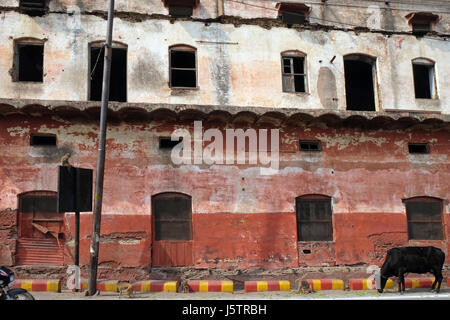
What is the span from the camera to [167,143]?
14.6m

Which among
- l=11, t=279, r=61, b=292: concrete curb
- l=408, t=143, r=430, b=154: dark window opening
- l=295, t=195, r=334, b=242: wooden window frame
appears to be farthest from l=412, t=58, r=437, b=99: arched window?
l=11, t=279, r=61, b=292: concrete curb

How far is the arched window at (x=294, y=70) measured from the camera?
52.0ft

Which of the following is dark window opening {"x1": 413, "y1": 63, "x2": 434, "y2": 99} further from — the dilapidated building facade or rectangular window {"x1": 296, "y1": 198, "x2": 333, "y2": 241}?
rectangular window {"x1": 296, "y1": 198, "x2": 333, "y2": 241}

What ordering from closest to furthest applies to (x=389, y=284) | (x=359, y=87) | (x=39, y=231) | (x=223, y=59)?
(x=39, y=231) < (x=389, y=284) < (x=223, y=59) < (x=359, y=87)

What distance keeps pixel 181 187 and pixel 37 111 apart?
443cm

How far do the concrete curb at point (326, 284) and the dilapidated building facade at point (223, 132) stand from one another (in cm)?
105

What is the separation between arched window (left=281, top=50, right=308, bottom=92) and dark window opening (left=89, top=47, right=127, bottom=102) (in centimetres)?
500

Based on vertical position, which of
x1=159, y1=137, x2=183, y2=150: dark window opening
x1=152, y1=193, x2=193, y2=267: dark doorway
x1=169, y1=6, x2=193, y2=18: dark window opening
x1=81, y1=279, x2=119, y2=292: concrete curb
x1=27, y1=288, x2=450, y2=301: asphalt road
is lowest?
x1=27, y1=288, x2=450, y2=301: asphalt road

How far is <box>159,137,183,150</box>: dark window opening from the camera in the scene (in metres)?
14.5

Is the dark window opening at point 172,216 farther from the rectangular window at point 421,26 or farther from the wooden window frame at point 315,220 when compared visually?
the rectangular window at point 421,26

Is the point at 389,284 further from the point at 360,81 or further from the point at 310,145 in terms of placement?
the point at 360,81

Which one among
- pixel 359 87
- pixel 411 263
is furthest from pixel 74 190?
pixel 359 87

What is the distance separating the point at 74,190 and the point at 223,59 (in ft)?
20.9

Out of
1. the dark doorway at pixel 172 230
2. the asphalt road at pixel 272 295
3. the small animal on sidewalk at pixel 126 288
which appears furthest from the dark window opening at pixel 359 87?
the small animal on sidewalk at pixel 126 288
